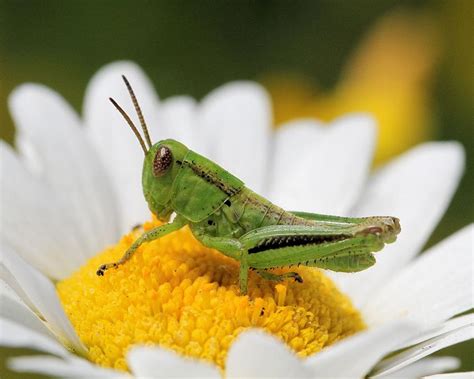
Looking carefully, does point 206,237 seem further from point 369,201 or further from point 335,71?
point 335,71

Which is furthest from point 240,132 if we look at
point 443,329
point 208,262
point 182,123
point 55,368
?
point 55,368

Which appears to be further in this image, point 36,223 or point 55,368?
point 36,223

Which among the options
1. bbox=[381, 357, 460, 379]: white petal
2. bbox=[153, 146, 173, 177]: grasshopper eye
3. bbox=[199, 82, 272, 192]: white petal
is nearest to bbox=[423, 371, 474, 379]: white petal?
bbox=[381, 357, 460, 379]: white petal

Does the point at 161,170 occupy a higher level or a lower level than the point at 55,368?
higher

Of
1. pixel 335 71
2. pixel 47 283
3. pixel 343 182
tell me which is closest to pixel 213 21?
pixel 335 71

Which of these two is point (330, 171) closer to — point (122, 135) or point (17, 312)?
point (122, 135)

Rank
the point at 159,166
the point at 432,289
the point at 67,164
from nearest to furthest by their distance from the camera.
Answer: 1. the point at 159,166
2. the point at 432,289
3. the point at 67,164

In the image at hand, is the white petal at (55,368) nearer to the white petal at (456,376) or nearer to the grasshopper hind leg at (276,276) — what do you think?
the grasshopper hind leg at (276,276)

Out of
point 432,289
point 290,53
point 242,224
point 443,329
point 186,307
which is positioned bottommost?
point 186,307
